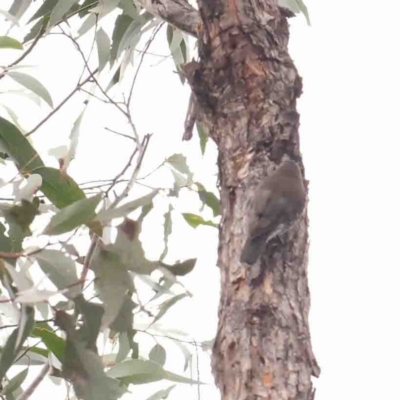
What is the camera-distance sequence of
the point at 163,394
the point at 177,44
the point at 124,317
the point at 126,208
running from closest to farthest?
the point at 126,208 → the point at 124,317 → the point at 163,394 → the point at 177,44

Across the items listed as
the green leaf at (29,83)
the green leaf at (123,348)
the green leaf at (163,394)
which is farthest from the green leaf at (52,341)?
the green leaf at (29,83)

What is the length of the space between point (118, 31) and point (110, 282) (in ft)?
1.97

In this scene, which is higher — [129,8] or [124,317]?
[129,8]

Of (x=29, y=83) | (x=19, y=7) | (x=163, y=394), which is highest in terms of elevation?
(x=19, y=7)

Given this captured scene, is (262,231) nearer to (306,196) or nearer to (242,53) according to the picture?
(306,196)

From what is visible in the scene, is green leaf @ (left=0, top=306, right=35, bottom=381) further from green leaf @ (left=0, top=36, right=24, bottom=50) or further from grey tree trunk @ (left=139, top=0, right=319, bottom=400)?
green leaf @ (left=0, top=36, right=24, bottom=50)

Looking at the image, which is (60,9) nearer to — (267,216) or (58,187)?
(58,187)

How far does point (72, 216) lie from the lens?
2.78 feet

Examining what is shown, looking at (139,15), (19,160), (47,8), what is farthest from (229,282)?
(47,8)

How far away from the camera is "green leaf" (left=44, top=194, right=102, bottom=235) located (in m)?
0.84

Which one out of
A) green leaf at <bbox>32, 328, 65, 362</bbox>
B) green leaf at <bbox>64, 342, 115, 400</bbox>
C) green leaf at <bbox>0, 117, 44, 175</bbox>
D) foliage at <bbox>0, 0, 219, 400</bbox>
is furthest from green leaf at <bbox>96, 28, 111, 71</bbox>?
green leaf at <bbox>64, 342, 115, 400</bbox>

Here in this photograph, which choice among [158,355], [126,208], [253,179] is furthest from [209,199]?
[126,208]

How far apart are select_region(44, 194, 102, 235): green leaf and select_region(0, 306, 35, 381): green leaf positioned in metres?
0.09

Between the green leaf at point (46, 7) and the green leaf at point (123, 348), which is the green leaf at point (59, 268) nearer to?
the green leaf at point (123, 348)
